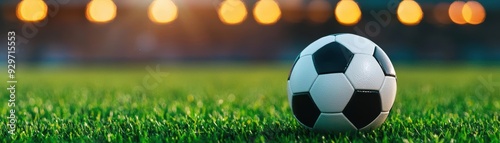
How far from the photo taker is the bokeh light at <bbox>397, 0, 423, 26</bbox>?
28345mm

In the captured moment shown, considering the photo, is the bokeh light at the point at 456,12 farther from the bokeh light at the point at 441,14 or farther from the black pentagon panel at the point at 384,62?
the black pentagon panel at the point at 384,62

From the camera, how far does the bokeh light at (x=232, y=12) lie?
2891 cm

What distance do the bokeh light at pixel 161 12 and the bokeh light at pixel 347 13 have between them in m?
8.45

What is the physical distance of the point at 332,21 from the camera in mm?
29125

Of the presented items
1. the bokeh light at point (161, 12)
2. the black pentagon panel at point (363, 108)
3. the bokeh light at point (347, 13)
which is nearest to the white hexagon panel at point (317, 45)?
the black pentagon panel at point (363, 108)

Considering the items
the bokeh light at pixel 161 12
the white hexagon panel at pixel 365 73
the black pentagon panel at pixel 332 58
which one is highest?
the bokeh light at pixel 161 12

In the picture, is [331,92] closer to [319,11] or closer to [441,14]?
[319,11]

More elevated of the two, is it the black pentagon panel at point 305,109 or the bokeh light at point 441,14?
the bokeh light at point 441,14

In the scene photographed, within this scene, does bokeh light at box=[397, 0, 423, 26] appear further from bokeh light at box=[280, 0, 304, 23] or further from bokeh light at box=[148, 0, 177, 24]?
bokeh light at box=[148, 0, 177, 24]

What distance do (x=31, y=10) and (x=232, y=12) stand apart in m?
9.86

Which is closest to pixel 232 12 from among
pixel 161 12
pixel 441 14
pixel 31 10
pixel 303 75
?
pixel 161 12

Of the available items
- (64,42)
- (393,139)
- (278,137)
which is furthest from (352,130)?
(64,42)

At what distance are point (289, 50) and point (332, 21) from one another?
288 cm

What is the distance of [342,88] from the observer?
3104 millimetres
